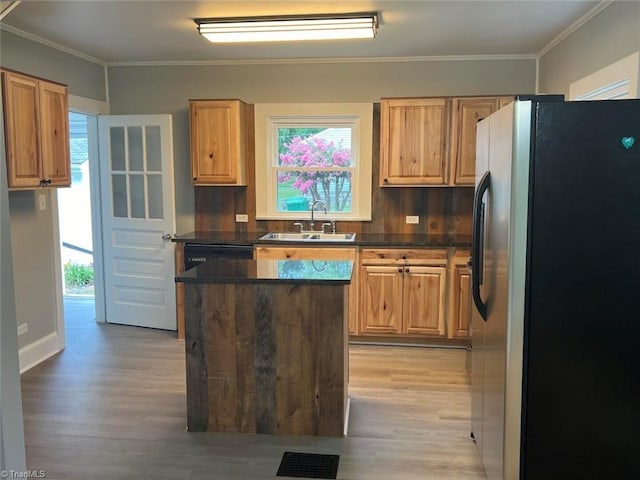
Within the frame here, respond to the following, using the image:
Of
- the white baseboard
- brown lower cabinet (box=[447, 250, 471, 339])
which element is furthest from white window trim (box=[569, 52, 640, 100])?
the white baseboard

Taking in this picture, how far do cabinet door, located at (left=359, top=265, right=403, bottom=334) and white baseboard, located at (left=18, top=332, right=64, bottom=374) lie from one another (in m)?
2.60

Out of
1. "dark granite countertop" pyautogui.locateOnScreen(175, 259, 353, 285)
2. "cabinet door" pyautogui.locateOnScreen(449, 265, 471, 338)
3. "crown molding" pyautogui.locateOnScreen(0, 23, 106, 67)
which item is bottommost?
"cabinet door" pyautogui.locateOnScreen(449, 265, 471, 338)

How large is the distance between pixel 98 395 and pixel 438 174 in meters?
3.17

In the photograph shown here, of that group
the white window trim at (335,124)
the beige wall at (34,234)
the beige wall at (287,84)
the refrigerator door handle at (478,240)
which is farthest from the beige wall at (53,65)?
the refrigerator door handle at (478,240)

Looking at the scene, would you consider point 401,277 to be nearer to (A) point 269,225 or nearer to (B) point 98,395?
(A) point 269,225

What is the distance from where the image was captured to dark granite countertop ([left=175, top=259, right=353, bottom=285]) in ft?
9.34

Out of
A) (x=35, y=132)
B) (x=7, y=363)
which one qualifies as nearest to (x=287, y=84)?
(x=35, y=132)

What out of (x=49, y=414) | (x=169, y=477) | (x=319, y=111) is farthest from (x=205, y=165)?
(x=169, y=477)

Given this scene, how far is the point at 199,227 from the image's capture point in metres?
5.26

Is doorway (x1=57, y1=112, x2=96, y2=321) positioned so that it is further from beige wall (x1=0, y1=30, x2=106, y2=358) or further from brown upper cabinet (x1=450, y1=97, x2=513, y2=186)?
brown upper cabinet (x1=450, y1=97, x2=513, y2=186)

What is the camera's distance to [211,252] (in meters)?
4.65

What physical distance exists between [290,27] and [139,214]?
2.46 meters

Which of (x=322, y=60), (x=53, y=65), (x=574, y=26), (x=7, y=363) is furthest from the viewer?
(x=322, y=60)

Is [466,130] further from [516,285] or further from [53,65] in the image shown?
[53,65]
